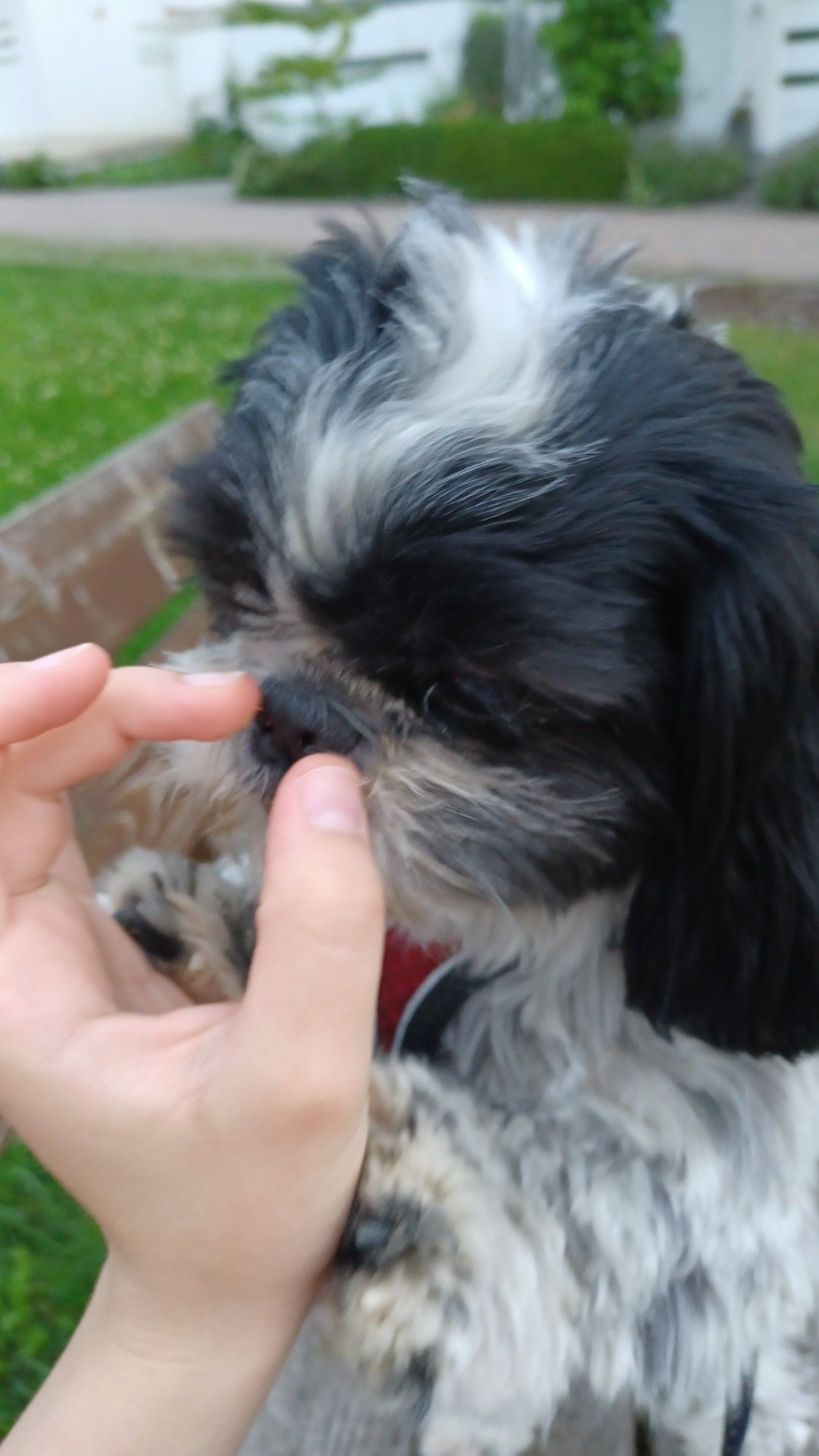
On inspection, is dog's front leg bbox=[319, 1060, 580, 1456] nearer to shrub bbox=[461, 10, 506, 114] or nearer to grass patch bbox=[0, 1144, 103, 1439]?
grass patch bbox=[0, 1144, 103, 1439]

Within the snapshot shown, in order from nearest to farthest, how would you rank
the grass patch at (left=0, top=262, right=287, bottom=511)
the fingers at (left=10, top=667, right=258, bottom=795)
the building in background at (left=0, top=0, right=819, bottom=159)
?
1. the fingers at (left=10, top=667, right=258, bottom=795)
2. the grass patch at (left=0, top=262, right=287, bottom=511)
3. the building in background at (left=0, top=0, right=819, bottom=159)

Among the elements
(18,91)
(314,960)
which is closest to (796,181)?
(314,960)

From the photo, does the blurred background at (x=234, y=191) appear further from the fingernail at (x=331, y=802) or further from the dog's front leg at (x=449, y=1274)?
the fingernail at (x=331, y=802)

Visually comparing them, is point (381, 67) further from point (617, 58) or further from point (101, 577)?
point (101, 577)

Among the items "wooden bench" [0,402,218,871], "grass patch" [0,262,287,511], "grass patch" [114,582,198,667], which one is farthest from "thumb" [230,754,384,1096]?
"grass patch" [0,262,287,511]

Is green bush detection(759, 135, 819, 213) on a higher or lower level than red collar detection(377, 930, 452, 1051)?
higher

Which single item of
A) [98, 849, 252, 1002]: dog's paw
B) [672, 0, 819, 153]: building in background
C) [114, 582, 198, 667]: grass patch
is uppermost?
[672, 0, 819, 153]: building in background

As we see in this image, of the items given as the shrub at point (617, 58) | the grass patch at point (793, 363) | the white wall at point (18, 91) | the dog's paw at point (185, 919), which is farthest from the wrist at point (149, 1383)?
the white wall at point (18, 91)
